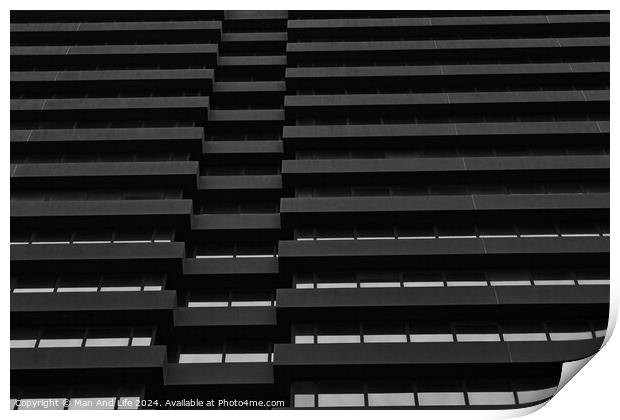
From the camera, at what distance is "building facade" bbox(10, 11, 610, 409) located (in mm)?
17797

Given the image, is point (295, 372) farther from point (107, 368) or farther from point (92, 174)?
point (92, 174)

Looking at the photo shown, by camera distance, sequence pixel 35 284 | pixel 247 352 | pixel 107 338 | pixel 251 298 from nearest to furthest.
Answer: pixel 107 338 < pixel 247 352 < pixel 35 284 < pixel 251 298

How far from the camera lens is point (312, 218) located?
21625 millimetres

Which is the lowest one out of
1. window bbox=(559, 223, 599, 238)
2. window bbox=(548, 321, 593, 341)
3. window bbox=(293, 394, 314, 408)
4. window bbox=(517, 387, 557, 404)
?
window bbox=(517, 387, 557, 404)

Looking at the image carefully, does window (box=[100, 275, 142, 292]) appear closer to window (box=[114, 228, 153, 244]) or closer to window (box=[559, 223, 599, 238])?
window (box=[114, 228, 153, 244])

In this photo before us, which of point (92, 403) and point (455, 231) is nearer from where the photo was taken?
point (92, 403)

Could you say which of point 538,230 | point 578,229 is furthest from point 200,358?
point 578,229

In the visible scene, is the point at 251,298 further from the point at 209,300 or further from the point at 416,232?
the point at 416,232

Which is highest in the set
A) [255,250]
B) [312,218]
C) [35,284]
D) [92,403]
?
[312,218]

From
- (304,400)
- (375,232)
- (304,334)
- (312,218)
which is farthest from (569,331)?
(312,218)

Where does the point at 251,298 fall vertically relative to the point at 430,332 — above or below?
above

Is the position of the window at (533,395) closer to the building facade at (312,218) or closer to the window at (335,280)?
the building facade at (312,218)

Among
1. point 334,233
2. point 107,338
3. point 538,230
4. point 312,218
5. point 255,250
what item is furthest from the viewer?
point 255,250

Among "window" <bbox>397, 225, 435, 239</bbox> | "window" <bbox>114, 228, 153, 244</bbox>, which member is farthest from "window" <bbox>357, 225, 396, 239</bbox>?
"window" <bbox>114, 228, 153, 244</bbox>
